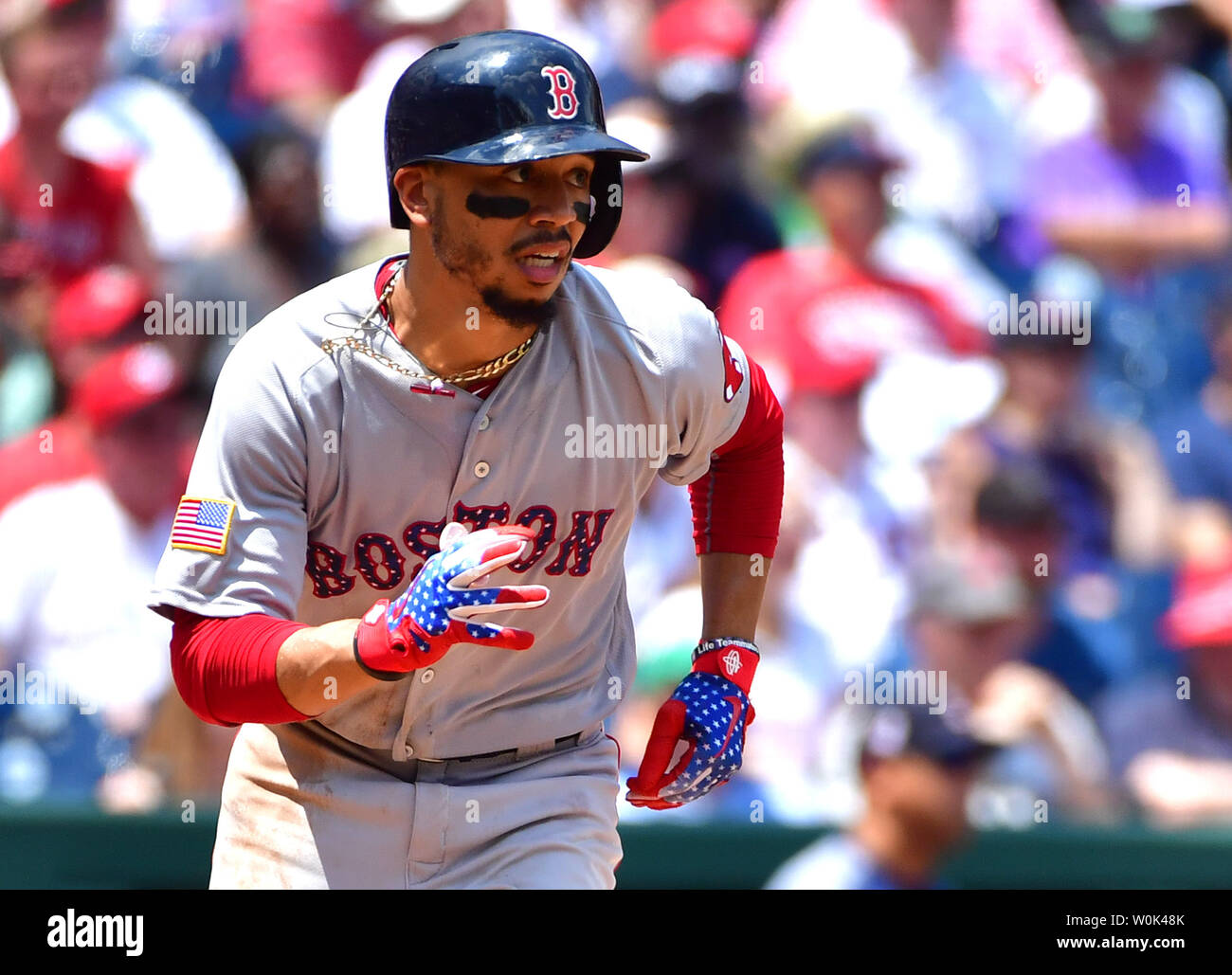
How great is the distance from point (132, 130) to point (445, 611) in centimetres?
331

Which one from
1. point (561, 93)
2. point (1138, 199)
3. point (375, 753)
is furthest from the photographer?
point (1138, 199)

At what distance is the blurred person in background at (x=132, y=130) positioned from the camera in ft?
17.0

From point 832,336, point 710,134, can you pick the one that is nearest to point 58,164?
point 710,134

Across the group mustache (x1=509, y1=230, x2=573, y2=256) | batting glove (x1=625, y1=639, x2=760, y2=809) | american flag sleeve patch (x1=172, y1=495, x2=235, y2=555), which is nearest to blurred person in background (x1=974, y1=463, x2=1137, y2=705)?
batting glove (x1=625, y1=639, x2=760, y2=809)

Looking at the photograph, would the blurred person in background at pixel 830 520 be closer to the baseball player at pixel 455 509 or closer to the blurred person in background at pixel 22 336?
the baseball player at pixel 455 509

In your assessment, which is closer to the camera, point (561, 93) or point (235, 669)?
point (235, 669)

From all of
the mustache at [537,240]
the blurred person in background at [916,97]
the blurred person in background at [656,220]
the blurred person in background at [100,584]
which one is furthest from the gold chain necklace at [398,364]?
the blurred person in background at [916,97]

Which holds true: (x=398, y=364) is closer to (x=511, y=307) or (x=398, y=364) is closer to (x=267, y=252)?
(x=511, y=307)

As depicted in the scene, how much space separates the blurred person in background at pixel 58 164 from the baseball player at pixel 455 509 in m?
2.53

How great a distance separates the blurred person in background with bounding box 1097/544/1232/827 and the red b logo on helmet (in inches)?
106

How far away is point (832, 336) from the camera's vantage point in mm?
5059
